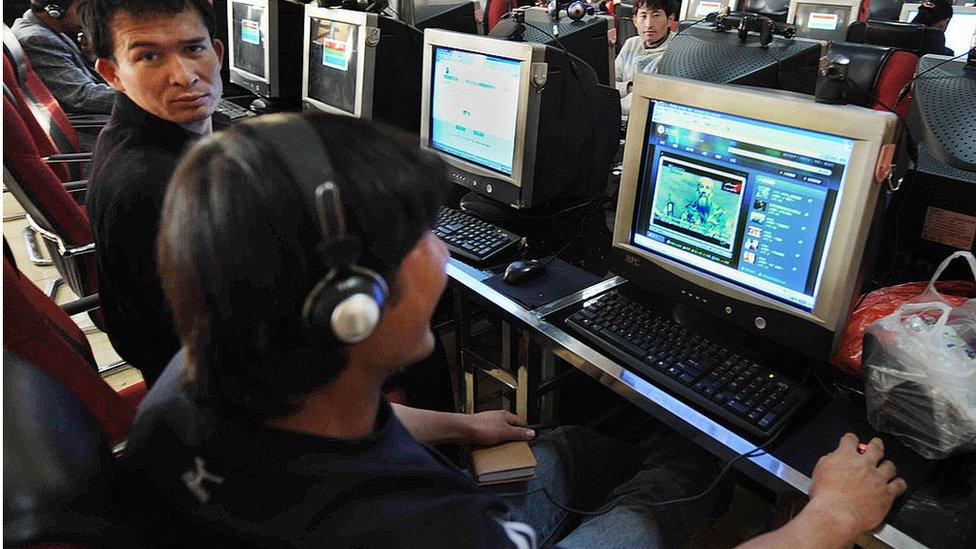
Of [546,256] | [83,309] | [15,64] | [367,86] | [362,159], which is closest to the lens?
[362,159]

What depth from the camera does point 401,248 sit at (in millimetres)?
584

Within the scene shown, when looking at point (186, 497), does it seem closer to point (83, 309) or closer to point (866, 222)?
point (866, 222)

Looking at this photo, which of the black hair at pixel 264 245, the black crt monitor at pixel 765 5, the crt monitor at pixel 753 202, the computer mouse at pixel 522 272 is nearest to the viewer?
the black hair at pixel 264 245

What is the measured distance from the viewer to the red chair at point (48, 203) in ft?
5.20

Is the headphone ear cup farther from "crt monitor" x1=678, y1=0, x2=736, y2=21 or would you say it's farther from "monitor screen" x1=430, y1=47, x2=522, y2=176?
"crt monitor" x1=678, y1=0, x2=736, y2=21

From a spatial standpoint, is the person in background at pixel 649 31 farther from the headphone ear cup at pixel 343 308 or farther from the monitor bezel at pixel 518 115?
the headphone ear cup at pixel 343 308

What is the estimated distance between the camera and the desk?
883 mm

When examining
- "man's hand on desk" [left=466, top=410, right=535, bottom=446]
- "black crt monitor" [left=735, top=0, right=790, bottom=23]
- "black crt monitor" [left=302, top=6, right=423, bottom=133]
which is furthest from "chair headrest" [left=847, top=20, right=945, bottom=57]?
"man's hand on desk" [left=466, top=410, right=535, bottom=446]

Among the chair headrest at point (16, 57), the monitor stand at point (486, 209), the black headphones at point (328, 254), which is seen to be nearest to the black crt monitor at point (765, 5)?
the monitor stand at point (486, 209)

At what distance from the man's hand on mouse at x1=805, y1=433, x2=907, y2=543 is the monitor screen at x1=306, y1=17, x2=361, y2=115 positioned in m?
1.79

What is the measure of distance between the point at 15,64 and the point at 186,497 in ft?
8.03

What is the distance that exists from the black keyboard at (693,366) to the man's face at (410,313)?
1.76 feet

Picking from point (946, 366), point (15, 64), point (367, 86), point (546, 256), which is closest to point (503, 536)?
point (946, 366)

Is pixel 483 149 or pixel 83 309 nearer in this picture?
pixel 83 309
